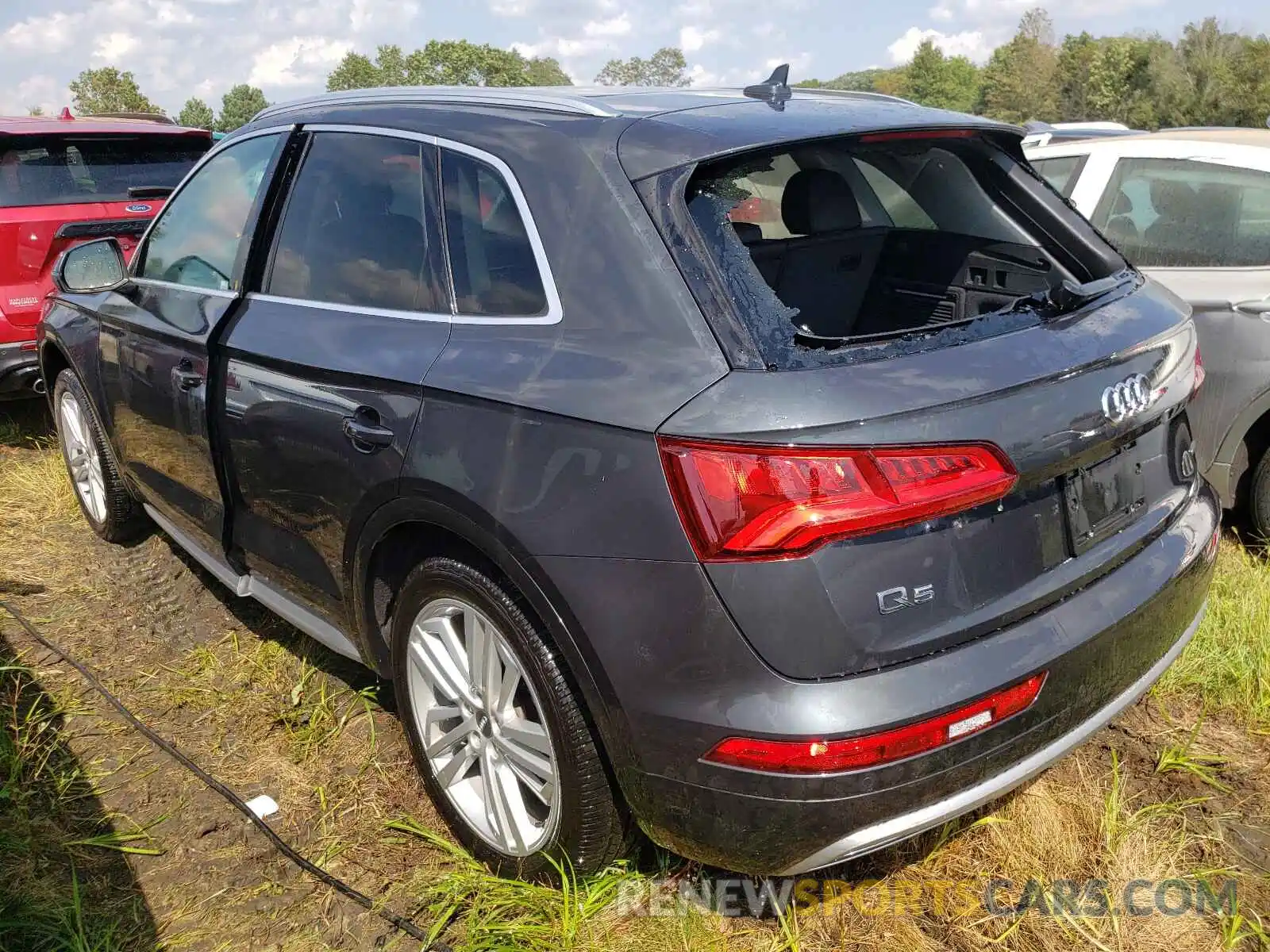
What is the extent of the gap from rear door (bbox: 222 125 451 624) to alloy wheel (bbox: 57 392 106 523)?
1.67 meters

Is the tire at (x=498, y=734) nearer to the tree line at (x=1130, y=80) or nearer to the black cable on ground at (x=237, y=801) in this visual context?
the black cable on ground at (x=237, y=801)

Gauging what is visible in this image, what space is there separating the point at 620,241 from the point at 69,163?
16.5ft

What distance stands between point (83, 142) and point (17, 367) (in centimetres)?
139

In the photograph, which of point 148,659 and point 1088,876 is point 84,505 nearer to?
point 148,659

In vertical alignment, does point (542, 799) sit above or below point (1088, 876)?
above

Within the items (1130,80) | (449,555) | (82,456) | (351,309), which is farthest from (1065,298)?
(1130,80)

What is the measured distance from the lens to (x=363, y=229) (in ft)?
8.54

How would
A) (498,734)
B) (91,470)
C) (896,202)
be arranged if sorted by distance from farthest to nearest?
(91,470)
(896,202)
(498,734)

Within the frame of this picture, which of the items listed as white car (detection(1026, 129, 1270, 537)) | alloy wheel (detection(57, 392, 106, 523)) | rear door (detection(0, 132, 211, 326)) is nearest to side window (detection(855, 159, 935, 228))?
white car (detection(1026, 129, 1270, 537))

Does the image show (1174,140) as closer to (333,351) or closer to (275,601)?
(333,351)

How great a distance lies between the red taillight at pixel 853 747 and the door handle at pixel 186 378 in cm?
205

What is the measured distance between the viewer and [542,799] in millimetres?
2211

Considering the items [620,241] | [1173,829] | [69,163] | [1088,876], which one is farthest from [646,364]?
[69,163]

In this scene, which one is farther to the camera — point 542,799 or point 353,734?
point 353,734
